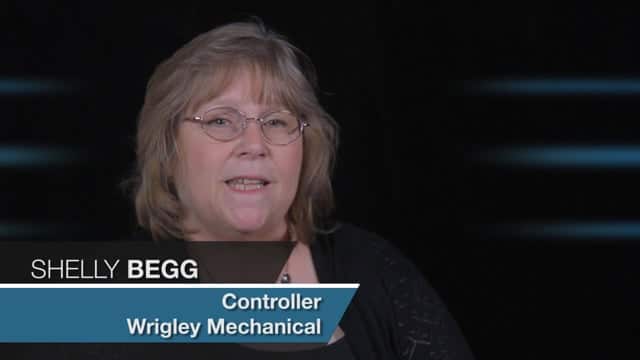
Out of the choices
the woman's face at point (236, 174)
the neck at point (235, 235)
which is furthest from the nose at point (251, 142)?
the neck at point (235, 235)

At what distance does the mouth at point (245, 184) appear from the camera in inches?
70.3

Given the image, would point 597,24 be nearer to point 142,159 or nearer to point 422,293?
point 422,293

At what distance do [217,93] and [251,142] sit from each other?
0.37 feet

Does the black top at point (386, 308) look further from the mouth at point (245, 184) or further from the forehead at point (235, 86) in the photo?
the forehead at point (235, 86)

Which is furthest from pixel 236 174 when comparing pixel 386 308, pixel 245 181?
pixel 386 308

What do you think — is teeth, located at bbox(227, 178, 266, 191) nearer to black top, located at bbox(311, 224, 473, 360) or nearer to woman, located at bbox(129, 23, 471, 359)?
woman, located at bbox(129, 23, 471, 359)

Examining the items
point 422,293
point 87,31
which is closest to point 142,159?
point 87,31

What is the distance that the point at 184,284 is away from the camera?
1.83 metres

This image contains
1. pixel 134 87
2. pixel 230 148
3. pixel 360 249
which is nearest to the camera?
pixel 230 148

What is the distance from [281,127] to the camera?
1820 mm

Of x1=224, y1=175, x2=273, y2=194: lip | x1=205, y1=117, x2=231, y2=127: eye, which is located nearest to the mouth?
x1=224, y1=175, x2=273, y2=194: lip

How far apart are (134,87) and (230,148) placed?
483 millimetres

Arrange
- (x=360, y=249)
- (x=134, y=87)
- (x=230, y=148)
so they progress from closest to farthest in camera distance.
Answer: (x=230, y=148), (x=360, y=249), (x=134, y=87)

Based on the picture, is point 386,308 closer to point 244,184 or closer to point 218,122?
point 244,184
